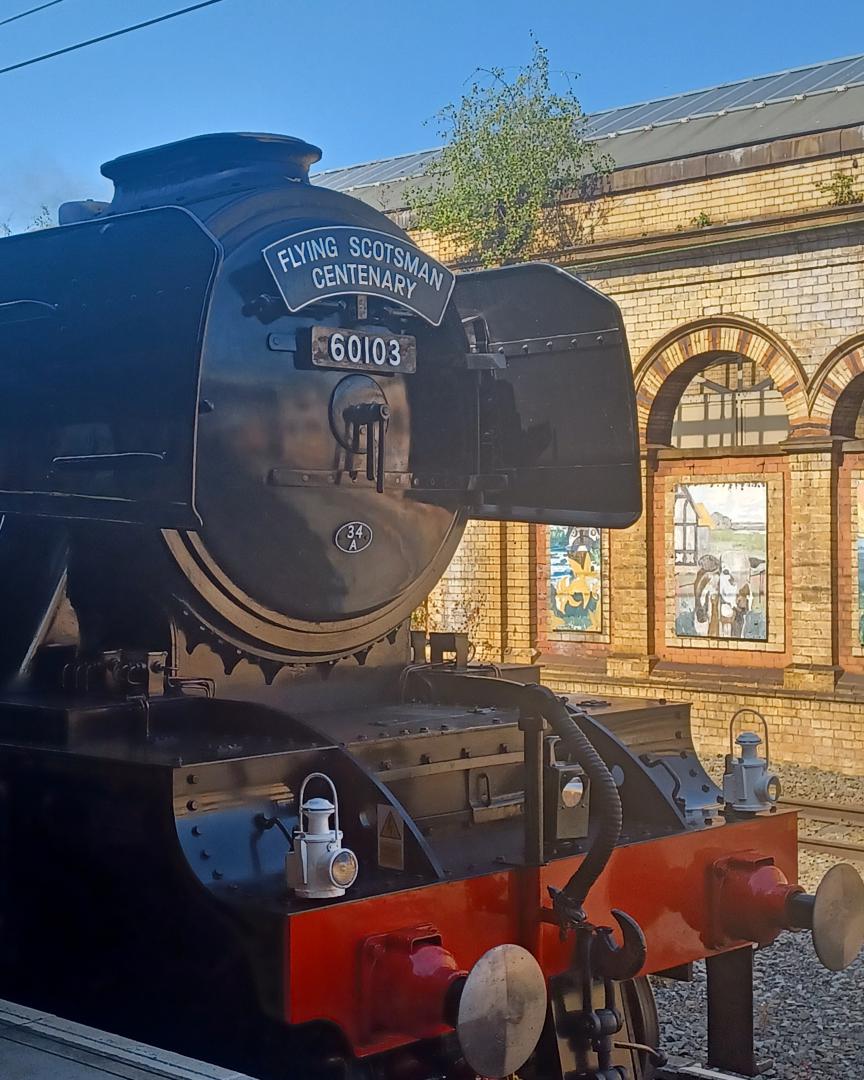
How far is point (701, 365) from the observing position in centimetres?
1301

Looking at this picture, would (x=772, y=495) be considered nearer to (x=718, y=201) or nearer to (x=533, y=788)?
(x=718, y=201)

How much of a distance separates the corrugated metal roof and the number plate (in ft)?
27.7

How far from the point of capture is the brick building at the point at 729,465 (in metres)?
11.9

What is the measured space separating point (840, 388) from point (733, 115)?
162 inches

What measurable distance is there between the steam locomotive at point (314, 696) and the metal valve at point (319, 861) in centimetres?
1

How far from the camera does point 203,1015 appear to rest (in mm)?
3566

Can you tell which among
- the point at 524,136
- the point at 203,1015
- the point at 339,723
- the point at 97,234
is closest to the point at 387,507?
the point at 339,723

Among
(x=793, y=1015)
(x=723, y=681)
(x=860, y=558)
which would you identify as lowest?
(x=793, y=1015)

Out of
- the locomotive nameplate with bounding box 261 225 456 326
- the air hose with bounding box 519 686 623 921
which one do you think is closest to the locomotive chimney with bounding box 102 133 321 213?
the locomotive nameplate with bounding box 261 225 456 326

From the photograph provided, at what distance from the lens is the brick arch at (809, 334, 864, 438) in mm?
11805

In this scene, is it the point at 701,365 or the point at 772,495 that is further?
the point at 701,365

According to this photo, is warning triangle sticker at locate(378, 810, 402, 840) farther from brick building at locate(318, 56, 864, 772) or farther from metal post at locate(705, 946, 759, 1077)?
brick building at locate(318, 56, 864, 772)

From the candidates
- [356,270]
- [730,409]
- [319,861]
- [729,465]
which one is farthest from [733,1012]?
[730,409]

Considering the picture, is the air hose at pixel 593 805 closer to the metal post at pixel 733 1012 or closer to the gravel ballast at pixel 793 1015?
the metal post at pixel 733 1012
